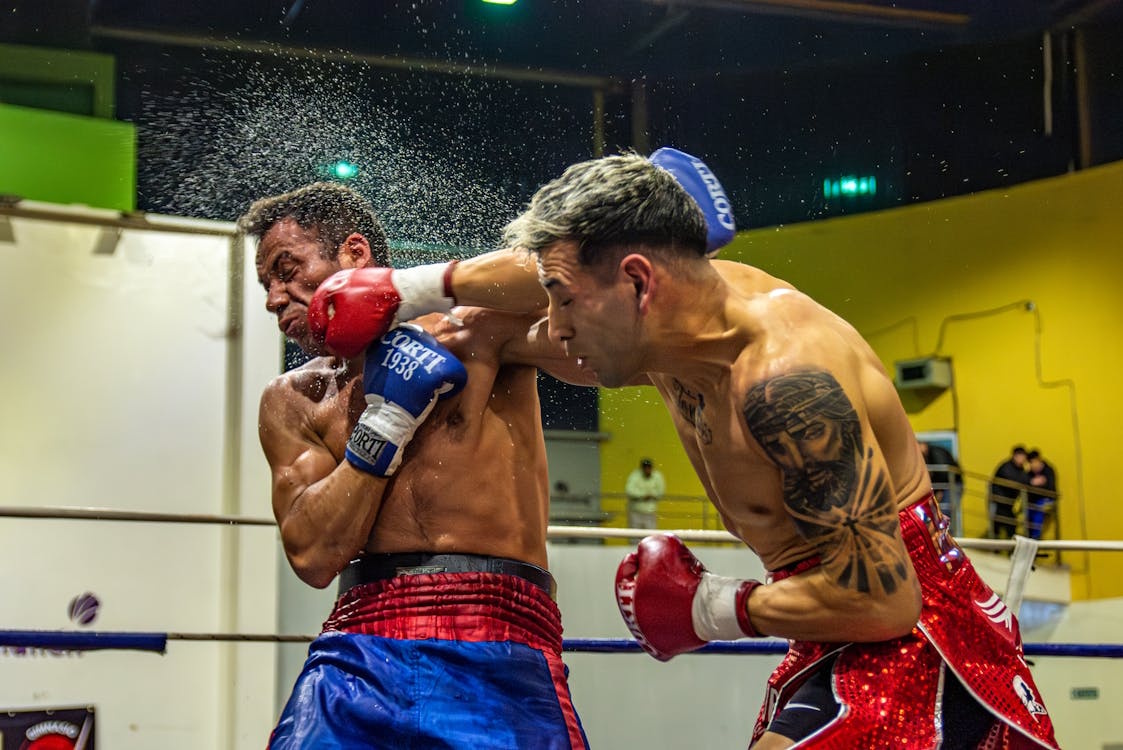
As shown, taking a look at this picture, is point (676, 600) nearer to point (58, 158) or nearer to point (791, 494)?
point (791, 494)

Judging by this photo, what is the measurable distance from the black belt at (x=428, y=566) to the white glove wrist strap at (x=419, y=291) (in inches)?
15.1

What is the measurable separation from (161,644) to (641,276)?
147cm

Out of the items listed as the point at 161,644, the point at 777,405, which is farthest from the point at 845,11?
the point at 777,405

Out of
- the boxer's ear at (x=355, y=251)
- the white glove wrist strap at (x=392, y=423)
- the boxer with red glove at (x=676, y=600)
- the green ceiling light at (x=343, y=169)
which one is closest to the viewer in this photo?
the boxer with red glove at (x=676, y=600)

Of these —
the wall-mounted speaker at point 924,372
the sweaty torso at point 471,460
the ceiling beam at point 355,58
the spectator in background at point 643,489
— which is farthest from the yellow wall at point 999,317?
the sweaty torso at point 471,460

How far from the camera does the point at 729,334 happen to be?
5.22 ft

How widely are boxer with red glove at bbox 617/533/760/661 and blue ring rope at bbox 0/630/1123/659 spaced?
21.3 inches

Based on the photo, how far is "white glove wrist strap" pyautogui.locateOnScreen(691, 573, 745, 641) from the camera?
1575mm

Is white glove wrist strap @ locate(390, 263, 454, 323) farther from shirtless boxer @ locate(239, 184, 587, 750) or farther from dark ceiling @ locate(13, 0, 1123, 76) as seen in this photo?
dark ceiling @ locate(13, 0, 1123, 76)

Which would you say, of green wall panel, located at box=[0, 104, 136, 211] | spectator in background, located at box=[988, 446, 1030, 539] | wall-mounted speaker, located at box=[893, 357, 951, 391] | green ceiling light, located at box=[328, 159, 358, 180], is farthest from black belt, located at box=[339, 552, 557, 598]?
wall-mounted speaker, located at box=[893, 357, 951, 391]

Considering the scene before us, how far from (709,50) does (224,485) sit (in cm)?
485

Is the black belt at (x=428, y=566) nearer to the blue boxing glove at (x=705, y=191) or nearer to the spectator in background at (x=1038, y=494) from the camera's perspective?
the blue boxing glove at (x=705, y=191)

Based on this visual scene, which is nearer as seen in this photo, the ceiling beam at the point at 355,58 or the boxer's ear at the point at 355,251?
the boxer's ear at the point at 355,251

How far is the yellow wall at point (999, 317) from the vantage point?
9.29 m
